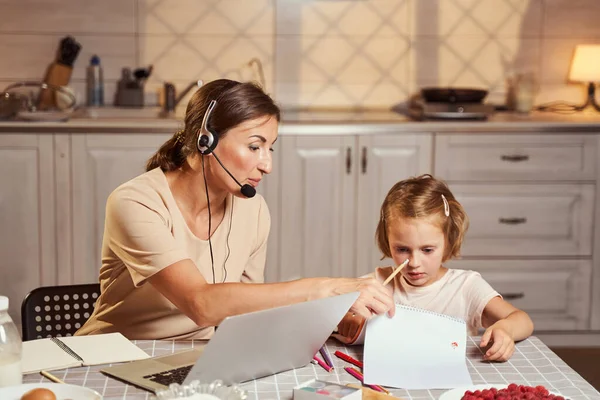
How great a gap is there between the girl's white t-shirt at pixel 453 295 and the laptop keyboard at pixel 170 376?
698 millimetres

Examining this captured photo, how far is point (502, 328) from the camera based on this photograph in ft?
5.50

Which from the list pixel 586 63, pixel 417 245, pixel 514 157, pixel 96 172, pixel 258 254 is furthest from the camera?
pixel 586 63

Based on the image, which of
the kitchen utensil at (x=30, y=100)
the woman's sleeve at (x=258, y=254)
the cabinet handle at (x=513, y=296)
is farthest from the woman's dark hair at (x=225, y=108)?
the cabinet handle at (x=513, y=296)

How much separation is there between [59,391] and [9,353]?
10 centimetres

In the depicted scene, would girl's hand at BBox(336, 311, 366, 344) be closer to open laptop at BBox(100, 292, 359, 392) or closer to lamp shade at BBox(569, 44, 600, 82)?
open laptop at BBox(100, 292, 359, 392)

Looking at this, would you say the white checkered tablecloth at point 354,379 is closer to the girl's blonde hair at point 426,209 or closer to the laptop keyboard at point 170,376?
the laptop keyboard at point 170,376

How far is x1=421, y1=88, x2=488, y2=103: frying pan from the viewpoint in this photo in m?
3.68

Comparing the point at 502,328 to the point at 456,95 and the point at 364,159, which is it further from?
the point at 456,95

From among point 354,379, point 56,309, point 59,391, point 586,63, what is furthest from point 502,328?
point 586,63

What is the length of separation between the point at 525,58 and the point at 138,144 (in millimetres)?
1862

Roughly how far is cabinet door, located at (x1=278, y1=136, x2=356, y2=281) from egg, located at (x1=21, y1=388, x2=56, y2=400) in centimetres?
228

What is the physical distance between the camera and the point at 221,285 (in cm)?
164

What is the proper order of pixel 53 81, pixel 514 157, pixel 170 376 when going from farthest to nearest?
pixel 53 81
pixel 514 157
pixel 170 376

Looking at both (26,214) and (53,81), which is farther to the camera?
(53,81)
